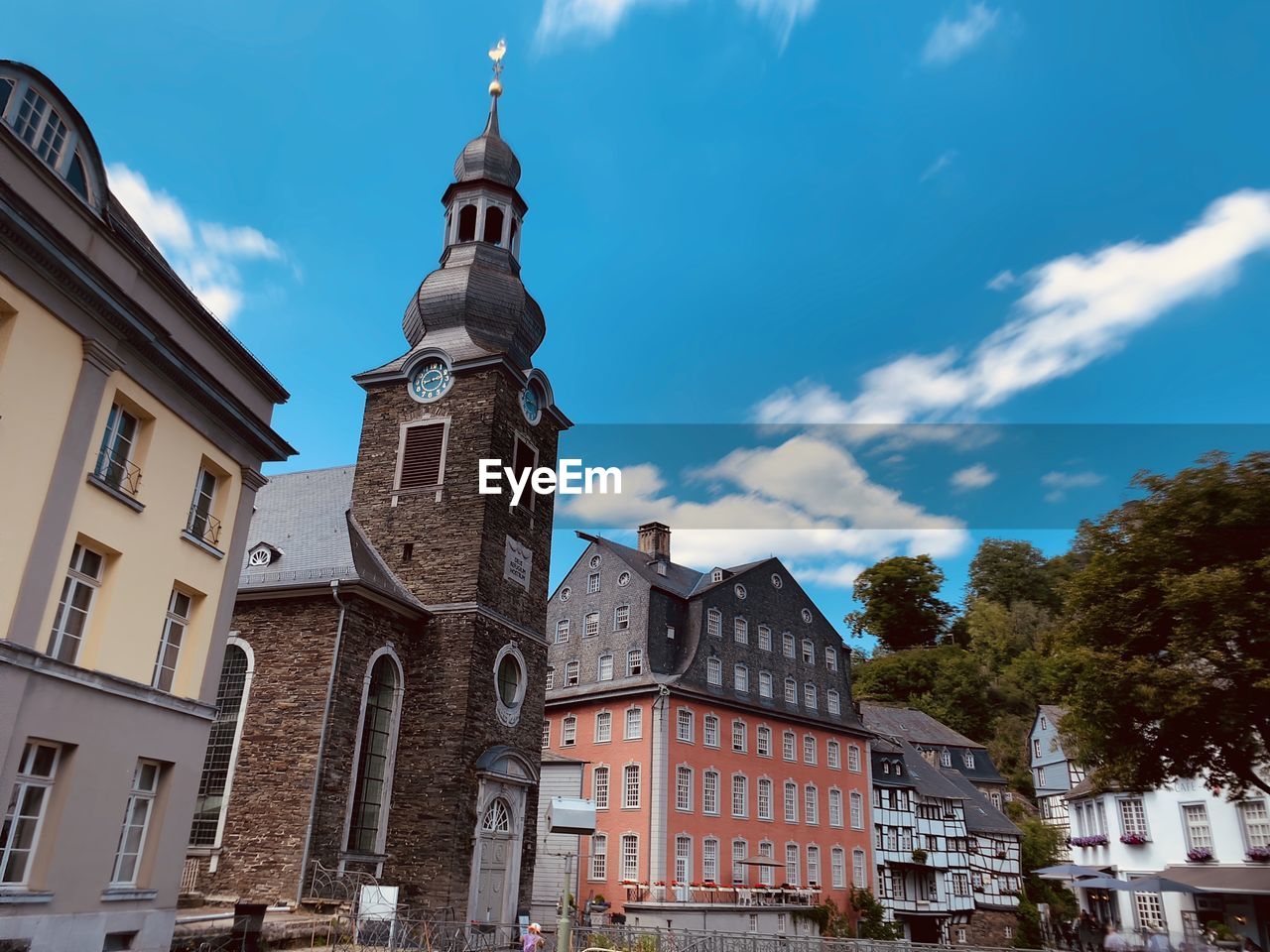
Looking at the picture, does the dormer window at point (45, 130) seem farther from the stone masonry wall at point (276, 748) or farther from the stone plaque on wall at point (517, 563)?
the stone plaque on wall at point (517, 563)

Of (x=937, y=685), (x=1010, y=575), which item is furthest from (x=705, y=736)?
(x=1010, y=575)

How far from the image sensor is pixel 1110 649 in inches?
733

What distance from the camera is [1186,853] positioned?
1185 inches

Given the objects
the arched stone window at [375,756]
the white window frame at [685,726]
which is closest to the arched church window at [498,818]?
the arched stone window at [375,756]

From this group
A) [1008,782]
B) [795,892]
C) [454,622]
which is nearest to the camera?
[454,622]

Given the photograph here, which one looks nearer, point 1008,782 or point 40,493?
point 40,493

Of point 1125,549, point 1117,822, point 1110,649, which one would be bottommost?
point 1117,822

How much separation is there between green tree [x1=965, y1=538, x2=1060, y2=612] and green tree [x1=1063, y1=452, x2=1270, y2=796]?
64.2 metres

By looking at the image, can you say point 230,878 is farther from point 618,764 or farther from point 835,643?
point 835,643

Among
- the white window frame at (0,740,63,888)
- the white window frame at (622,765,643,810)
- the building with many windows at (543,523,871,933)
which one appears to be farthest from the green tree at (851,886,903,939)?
the white window frame at (0,740,63,888)

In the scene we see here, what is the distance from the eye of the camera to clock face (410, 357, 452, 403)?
26562mm

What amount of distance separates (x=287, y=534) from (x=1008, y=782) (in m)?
50.5

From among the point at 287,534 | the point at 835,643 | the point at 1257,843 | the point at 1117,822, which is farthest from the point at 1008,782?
the point at 287,534

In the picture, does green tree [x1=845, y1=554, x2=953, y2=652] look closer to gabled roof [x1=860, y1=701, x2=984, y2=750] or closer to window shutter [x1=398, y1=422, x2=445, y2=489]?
gabled roof [x1=860, y1=701, x2=984, y2=750]
